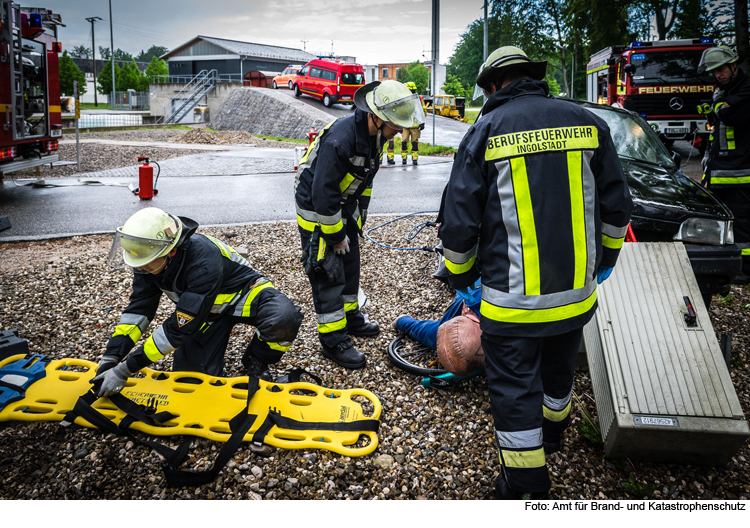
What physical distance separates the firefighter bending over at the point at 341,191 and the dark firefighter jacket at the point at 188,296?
0.46 metres

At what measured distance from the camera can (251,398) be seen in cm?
294

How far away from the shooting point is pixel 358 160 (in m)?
3.45

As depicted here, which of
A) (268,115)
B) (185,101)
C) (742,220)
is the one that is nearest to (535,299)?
(742,220)

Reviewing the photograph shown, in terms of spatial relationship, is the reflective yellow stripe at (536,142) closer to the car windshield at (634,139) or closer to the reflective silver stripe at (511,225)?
the reflective silver stripe at (511,225)

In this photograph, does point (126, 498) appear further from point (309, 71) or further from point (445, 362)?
point (309, 71)

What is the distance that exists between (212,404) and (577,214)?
Answer: 7.03 ft

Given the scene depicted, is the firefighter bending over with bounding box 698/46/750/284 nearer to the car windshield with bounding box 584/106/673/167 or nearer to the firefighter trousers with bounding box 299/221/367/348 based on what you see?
the car windshield with bounding box 584/106/673/167

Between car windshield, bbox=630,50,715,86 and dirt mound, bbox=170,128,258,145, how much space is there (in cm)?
1306

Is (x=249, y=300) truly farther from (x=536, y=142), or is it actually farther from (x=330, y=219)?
(x=536, y=142)

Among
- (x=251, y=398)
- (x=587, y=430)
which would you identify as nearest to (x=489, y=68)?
(x=587, y=430)

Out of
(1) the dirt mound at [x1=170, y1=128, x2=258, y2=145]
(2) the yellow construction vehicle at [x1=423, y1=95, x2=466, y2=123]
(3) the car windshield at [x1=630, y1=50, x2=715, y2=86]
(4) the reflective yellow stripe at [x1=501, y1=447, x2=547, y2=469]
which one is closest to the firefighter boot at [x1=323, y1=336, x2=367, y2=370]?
(4) the reflective yellow stripe at [x1=501, y1=447, x2=547, y2=469]

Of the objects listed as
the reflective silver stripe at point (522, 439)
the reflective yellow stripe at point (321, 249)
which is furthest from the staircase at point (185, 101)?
the reflective silver stripe at point (522, 439)

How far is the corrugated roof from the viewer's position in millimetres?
50281

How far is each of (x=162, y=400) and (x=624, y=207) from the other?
2.55m
